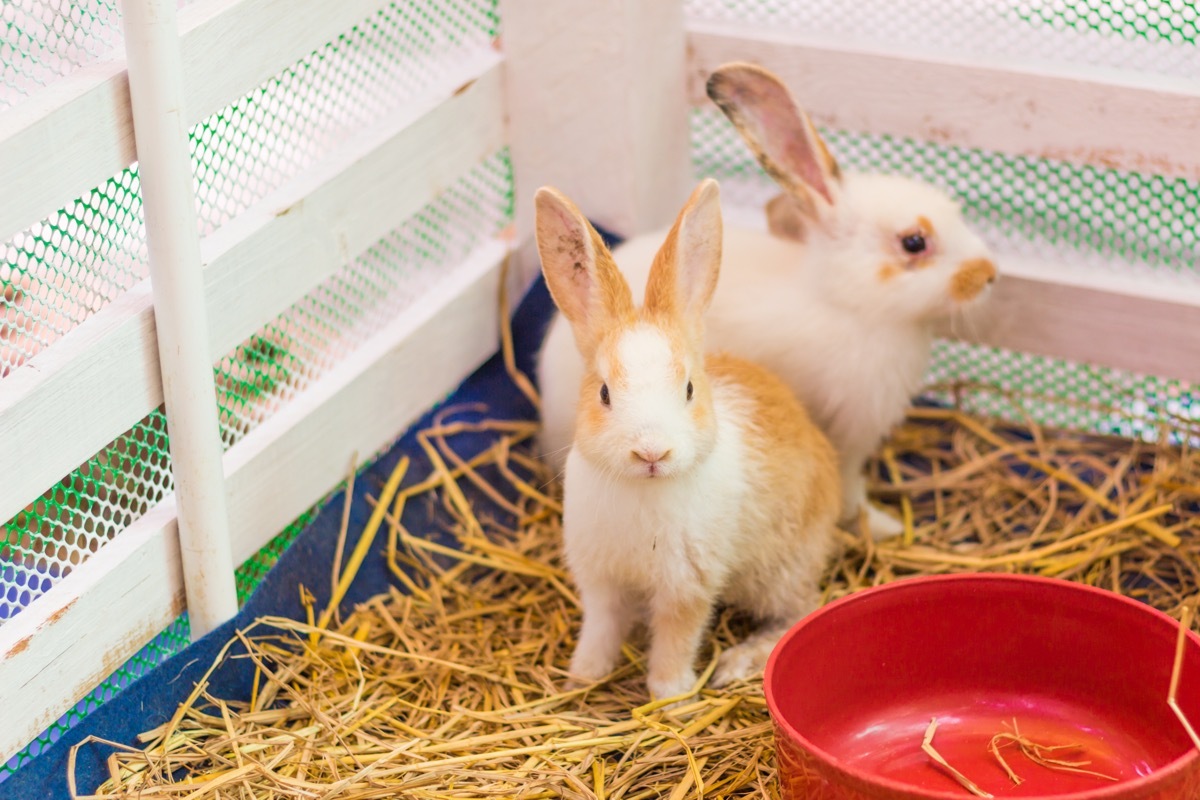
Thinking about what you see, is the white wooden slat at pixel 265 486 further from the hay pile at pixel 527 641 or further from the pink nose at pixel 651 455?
the pink nose at pixel 651 455

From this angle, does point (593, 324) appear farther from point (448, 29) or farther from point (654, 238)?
point (448, 29)

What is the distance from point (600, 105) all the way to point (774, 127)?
46cm

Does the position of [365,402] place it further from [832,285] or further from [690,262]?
[832,285]

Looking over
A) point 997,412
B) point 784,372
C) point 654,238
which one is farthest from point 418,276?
point 997,412

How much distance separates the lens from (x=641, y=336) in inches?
85.4

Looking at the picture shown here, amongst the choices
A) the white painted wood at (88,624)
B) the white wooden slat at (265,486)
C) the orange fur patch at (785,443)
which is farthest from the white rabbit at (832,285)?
the white painted wood at (88,624)

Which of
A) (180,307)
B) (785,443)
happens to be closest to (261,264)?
(180,307)

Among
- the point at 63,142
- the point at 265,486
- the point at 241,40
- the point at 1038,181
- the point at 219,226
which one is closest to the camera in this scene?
the point at 63,142

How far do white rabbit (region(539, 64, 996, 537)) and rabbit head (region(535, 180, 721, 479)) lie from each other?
1.55ft

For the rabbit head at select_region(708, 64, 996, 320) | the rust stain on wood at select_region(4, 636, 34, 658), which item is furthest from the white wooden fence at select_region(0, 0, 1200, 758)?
the rabbit head at select_region(708, 64, 996, 320)

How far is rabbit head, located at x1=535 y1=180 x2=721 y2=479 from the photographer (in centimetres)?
207

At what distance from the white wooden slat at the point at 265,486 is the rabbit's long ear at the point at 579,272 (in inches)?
24.3

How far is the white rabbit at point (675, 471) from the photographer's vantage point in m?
2.12

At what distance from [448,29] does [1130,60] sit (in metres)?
1.36
